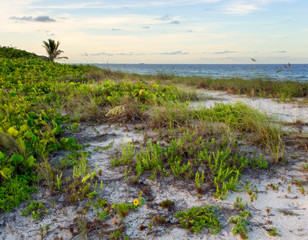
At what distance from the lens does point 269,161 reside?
330cm

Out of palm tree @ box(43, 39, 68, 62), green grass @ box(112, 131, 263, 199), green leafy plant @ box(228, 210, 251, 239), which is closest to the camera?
green leafy plant @ box(228, 210, 251, 239)

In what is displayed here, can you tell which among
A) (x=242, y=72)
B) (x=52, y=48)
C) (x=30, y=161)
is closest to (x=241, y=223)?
(x=30, y=161)

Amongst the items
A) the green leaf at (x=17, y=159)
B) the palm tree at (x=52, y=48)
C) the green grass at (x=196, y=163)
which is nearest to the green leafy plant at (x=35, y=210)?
the green leaf at (x=17, y=159)

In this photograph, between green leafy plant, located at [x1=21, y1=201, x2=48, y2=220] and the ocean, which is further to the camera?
the ocean

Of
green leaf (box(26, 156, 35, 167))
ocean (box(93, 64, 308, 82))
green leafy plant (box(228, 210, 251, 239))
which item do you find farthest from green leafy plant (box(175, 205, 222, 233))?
ocean (box(93, 64, 308, 82))

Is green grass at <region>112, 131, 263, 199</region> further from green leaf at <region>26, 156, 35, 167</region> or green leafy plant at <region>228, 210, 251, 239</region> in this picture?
green leaf at <region>26, 156, 35, 167</region>

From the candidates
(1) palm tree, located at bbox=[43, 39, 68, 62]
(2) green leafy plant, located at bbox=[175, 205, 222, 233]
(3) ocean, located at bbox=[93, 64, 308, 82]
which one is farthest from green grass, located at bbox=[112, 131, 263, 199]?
(1) palm tree, located at bbox=[43, 39, 68, 62]

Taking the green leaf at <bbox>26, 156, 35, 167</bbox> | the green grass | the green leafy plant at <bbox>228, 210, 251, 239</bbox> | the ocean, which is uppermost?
the ocean

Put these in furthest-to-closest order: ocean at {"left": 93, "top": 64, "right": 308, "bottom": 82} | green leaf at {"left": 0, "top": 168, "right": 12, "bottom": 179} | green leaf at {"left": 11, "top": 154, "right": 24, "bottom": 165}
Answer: ocean at {"left": 93, "top": 64, "right": 308, "bottom": 82}
green leaf at {"left": 11, "top": 154, "right": 24, "bottom": 165}
green leaf at {"left": 0, "top": 168, "right": 12, "bottom": 179}

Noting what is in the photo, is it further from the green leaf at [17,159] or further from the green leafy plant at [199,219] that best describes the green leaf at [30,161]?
the green leafy plant at [199,219]

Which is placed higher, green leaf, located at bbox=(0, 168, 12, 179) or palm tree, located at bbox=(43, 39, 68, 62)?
palm tree, located at bbox=(43, 39, 68, 62)

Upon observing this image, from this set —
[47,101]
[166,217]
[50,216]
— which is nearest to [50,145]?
[50,216]

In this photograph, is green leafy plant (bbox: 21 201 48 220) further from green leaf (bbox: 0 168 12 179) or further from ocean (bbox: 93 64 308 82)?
ocean (bbox: 93 64 308 82)

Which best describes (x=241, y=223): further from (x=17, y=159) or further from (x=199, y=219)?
(x=17, y=159)
